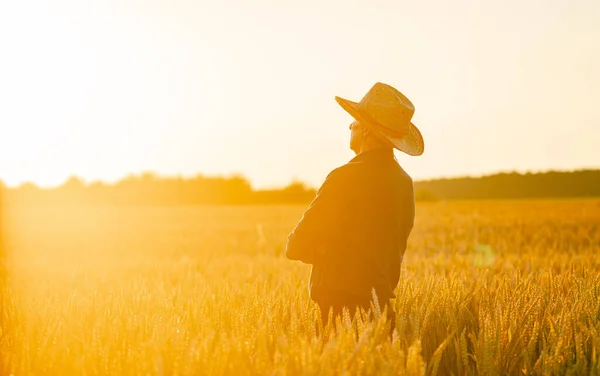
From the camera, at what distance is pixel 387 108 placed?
3.76 m

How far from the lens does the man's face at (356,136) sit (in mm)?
3879

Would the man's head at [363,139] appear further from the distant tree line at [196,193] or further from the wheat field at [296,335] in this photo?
the distant tree line at [196,193]

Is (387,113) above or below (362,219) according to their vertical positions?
above

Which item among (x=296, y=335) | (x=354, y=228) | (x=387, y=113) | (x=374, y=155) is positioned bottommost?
(x=296, y=335)

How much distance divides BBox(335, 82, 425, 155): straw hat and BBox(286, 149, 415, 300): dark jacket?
0.39 ft

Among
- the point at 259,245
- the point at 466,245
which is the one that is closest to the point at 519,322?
the point at 466,245

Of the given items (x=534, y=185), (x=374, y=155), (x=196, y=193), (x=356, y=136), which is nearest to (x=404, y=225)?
(x=374, y=155)

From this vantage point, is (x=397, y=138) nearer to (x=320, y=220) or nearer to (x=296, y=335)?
(x=320, y=220)

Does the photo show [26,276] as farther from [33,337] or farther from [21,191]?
[21,191]

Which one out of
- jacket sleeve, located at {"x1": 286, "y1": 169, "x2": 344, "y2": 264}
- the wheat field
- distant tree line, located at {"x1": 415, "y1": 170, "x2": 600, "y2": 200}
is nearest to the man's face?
jacket sleeve, located at {"x1": 286, "y1": 169, "x2": 344, "y2": 264}

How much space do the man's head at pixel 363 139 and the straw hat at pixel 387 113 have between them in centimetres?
4

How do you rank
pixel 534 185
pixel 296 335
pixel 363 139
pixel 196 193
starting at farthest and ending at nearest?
pixel 196 193
pixel 534 185
pixel 363 139
pixel 296 335

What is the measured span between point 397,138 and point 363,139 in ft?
0.72

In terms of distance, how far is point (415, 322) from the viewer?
310 centimetres
